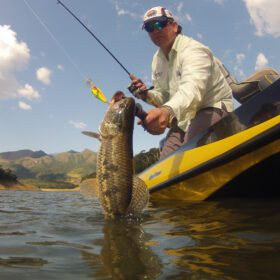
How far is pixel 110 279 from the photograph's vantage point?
189cm

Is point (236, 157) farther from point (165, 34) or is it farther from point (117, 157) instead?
point (165, 34)

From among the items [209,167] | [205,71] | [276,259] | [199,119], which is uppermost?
[205,71]

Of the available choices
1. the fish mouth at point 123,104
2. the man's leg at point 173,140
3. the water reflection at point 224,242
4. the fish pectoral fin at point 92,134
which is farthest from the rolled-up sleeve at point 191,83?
the water reflection at point 224,242

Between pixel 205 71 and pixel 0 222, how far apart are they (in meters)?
3.57

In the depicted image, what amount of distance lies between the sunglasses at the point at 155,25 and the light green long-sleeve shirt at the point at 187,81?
37 centimetres

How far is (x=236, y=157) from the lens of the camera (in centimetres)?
507

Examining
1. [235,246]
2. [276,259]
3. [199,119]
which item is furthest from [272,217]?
[199,119]

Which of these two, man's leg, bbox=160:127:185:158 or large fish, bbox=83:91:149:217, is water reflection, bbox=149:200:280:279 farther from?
man's leg, bbox=160:127:185:158

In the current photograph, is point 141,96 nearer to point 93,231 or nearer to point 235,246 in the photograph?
point 93,231

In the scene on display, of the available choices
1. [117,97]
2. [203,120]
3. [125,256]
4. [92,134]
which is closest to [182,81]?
[117,97]

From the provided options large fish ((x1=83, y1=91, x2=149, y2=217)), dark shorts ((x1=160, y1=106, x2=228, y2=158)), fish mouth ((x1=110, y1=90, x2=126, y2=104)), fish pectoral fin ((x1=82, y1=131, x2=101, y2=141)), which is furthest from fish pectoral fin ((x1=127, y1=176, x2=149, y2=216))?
dark shorts ((x1=160, y1=106, x2=228, y2=158))

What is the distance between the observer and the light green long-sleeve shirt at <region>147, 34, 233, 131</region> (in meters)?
4.59

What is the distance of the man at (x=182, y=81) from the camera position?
485cm

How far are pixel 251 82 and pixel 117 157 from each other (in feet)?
11.8
